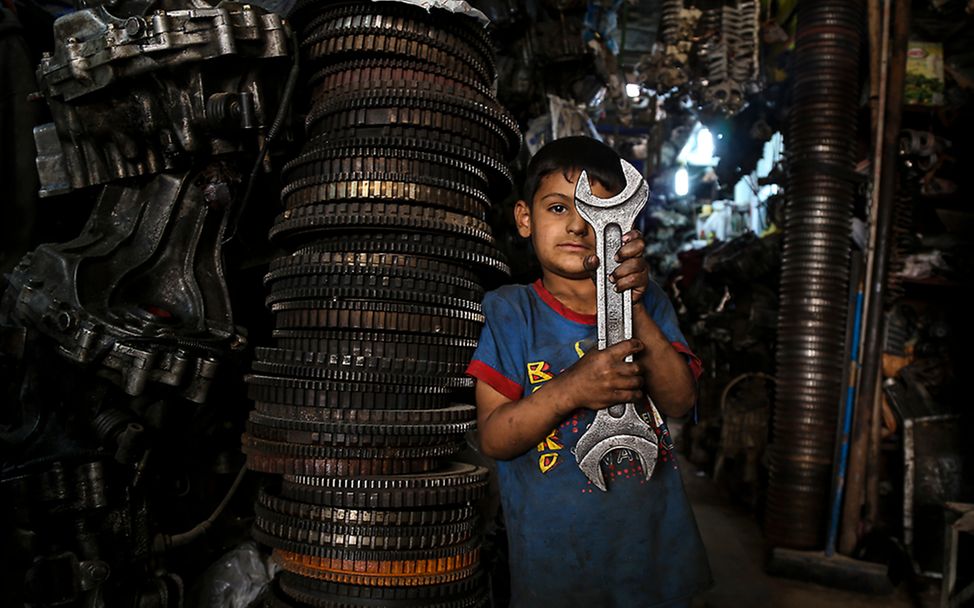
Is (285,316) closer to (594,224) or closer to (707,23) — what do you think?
(594,224)

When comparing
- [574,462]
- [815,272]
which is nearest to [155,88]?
[574,462]

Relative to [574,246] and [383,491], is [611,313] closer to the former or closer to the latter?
[574,246]

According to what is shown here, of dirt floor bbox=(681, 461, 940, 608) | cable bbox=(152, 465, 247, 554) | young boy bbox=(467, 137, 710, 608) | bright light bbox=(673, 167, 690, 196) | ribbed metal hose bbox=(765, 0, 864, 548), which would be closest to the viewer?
young boy bbox=(467, 137, 710, 608)

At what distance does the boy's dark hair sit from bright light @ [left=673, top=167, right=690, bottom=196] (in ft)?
40.5

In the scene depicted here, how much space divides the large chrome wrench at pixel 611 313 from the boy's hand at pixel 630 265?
0.01 m

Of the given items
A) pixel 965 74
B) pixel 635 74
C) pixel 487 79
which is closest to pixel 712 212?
pixel 635 74

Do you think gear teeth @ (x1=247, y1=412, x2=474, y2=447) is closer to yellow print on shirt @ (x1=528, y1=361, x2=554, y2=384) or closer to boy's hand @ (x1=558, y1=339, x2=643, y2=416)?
yellow print on shirt @ (x1=528, y1=361, x2=554, y2=384)

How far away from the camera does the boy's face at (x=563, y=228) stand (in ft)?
4.50

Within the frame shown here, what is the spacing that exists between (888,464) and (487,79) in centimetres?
401

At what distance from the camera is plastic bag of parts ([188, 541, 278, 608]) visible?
76.3 inches

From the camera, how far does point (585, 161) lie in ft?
4.54

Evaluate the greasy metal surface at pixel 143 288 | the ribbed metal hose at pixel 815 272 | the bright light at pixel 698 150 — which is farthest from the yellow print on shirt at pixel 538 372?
the bright light at pixel 698 150


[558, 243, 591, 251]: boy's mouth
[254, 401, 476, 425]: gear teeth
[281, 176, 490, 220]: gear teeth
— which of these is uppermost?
[281, 176, 490, 220]: gear teeth

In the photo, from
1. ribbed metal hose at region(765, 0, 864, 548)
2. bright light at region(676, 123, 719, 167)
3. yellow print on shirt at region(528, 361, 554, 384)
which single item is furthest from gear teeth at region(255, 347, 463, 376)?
bright light at region(676, 123, 719, 167)
